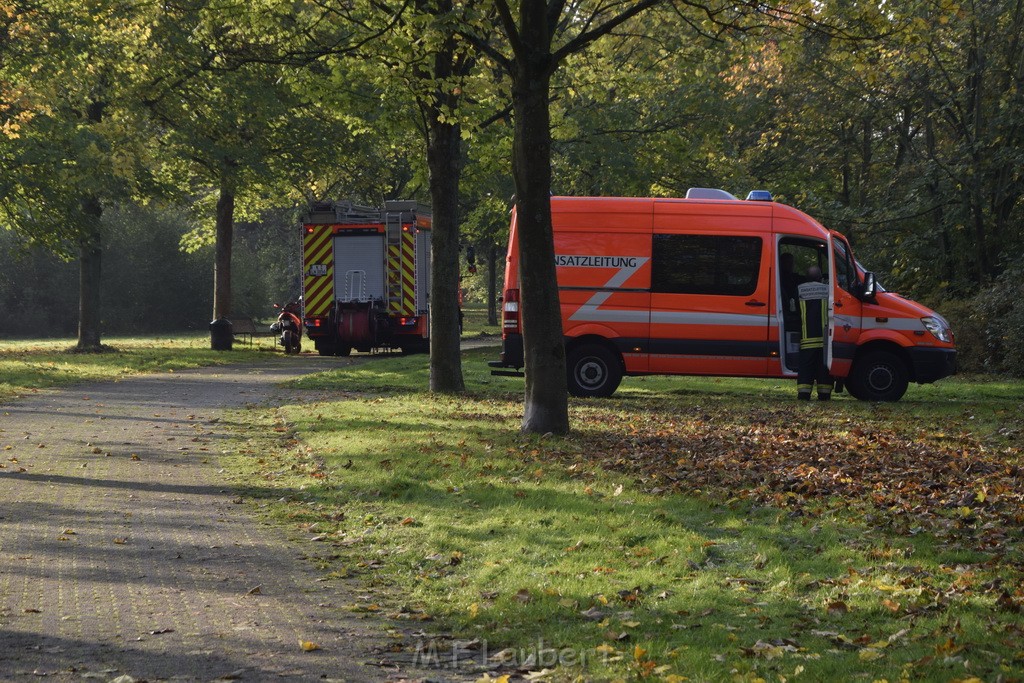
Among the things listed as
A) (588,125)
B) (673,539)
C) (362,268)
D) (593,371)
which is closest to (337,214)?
(362,268)

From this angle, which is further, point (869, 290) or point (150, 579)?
point (869, 290)

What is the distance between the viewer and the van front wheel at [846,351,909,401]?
17.7 meters

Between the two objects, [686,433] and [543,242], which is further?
[686,433]

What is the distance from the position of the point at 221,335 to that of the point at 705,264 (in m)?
18.7

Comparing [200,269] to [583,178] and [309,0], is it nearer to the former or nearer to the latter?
[583,178]

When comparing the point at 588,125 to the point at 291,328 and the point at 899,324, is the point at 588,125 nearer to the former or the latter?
the point at 291,328

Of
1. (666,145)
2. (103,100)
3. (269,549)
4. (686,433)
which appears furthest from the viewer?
(103,100)

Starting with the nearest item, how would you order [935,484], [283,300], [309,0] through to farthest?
[935,484] → [309,0] → [283,300]

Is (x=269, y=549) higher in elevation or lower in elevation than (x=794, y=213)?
lower

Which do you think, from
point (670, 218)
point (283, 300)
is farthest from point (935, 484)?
point (283, 300)

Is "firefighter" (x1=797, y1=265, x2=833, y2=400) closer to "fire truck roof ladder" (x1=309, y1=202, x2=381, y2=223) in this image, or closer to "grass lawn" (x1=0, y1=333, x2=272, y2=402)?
"grass lawn" (x1=0, y1=333, x2=272, y2=402)

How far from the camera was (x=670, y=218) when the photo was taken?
1789cm

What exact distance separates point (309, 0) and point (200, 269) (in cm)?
3771

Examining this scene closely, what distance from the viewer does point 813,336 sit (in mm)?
16797
